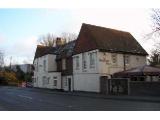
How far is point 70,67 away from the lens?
44188 mm

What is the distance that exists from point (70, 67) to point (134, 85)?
49.6 ft

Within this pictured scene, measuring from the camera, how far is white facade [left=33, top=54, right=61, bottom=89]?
4845cm

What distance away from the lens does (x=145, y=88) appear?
30.0 meters

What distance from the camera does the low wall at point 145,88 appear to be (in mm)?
28953

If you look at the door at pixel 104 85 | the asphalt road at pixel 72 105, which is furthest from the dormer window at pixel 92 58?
Answer: the asphalt road at pixel 72 105

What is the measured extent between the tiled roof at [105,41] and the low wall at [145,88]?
24.9ft

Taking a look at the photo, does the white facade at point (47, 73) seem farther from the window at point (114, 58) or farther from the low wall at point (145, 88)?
the low wall at point (145, 88)

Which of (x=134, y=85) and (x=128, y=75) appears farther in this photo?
(x=128, y=75)

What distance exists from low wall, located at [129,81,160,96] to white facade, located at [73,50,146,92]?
5.95 m

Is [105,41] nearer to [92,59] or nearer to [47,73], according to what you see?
[92,59]

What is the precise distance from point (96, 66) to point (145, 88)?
832 centimetres

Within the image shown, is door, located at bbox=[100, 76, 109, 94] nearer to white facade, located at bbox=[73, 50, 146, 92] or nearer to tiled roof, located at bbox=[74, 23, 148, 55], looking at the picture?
white facade, located at bbox=[73, 50, 146, 92]

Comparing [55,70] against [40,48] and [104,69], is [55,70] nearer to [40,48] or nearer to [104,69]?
[40,48]

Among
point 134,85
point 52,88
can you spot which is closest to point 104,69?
point 134,85
